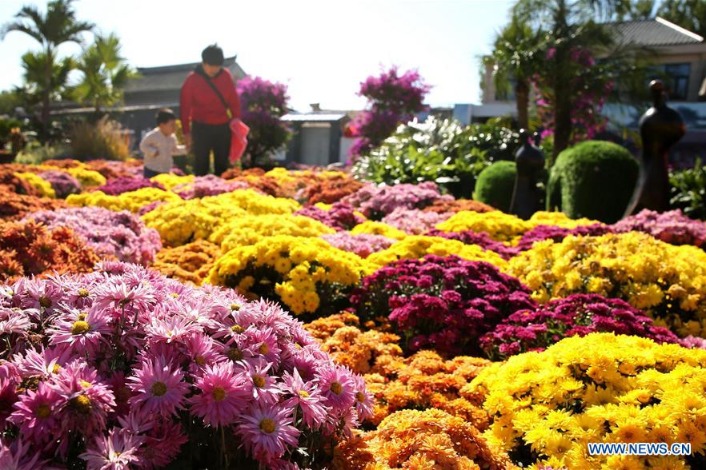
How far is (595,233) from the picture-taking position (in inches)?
233

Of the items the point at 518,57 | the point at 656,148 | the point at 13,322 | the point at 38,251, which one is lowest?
the point at 38,251

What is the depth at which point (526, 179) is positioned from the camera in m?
9.47

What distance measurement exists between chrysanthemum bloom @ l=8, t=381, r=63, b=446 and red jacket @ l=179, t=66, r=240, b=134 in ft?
34.9

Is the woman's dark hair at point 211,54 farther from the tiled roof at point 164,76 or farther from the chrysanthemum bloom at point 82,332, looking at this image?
the tiled roof at point 164,76

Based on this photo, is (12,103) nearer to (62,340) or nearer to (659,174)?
(659,174)

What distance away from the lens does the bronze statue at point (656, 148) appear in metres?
7.38

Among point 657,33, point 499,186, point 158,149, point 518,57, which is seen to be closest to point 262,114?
point 518,57

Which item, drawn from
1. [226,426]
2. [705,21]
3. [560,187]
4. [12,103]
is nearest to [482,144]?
[560,187]

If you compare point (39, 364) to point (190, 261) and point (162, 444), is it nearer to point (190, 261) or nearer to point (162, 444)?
point (162, 444)

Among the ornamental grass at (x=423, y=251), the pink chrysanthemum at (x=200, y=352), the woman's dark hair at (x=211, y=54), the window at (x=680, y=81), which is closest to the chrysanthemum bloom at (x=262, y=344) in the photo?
the pink chrysanthemum at (x=200, y=352)

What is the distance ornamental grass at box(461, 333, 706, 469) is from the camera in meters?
2.24

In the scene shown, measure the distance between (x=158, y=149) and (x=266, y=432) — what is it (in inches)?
441

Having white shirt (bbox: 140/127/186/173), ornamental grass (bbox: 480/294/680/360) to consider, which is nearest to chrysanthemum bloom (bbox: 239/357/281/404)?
ornamental grass (bbox: 480/294/680/360)

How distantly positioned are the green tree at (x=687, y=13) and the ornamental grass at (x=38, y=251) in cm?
4736
